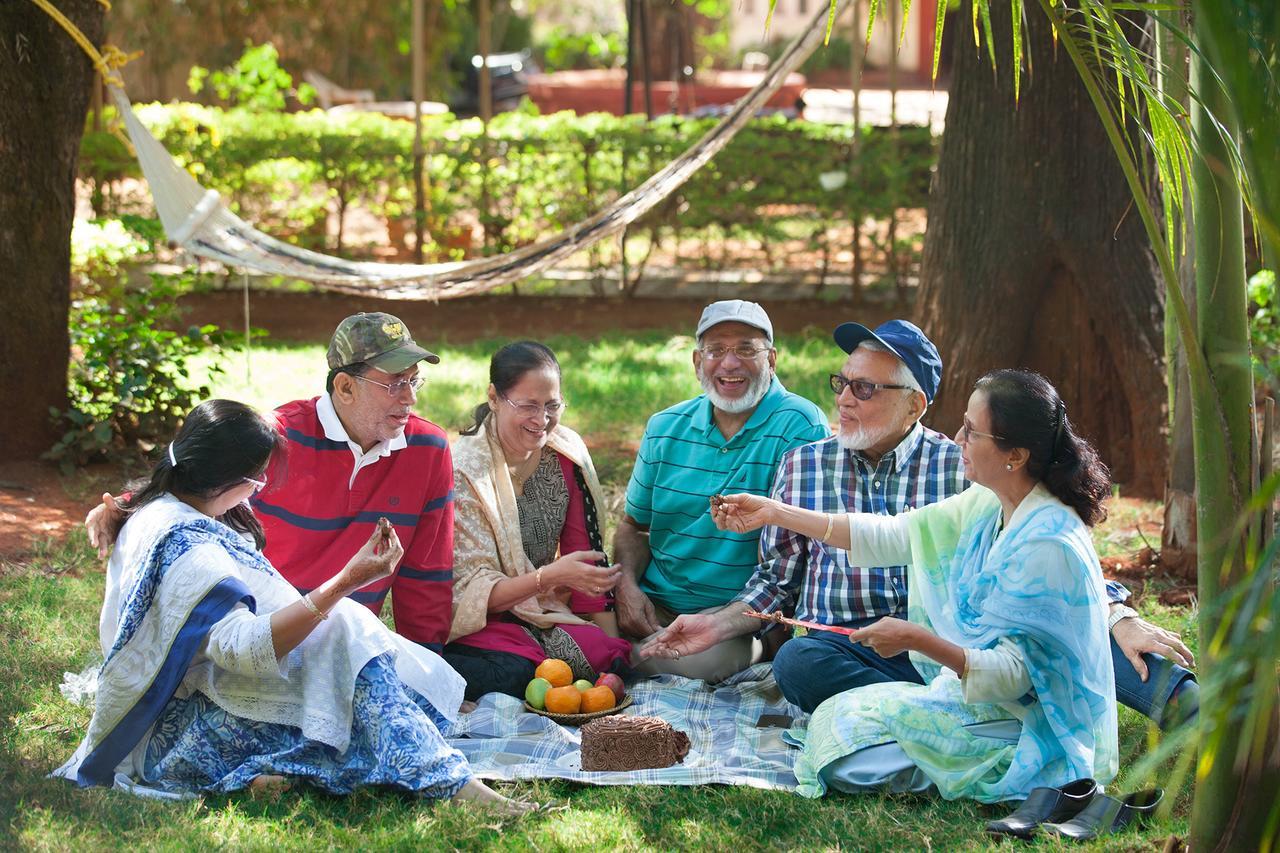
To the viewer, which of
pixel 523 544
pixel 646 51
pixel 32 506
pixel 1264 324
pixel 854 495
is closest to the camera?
pixel 854 495

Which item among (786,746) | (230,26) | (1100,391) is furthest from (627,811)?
(230,26)

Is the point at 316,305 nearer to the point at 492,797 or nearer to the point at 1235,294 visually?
the point at 492,797

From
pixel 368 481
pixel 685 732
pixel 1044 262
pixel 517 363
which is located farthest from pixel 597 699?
pixel 1044 262

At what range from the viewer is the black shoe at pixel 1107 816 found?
10.8 feet

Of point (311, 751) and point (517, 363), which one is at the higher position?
point (517, 363)

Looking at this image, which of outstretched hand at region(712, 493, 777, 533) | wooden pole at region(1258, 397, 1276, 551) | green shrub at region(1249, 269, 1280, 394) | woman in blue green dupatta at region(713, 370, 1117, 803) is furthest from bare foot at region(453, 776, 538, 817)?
green shrub at region(1249, 269, 1280, 394)

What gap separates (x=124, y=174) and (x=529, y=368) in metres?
7.57

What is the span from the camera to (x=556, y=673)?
4.27 metres

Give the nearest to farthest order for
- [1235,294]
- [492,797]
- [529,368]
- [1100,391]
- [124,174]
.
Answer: [1235,294] → [492,797] → [529,368] → [1100,391] → [124,174]

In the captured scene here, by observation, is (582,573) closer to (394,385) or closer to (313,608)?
(394,385)

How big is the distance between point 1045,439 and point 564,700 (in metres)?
1.58

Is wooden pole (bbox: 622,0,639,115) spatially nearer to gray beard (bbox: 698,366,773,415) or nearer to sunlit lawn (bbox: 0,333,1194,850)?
gray beard (bbox: 698,366,773,415)

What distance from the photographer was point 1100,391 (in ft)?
21.6

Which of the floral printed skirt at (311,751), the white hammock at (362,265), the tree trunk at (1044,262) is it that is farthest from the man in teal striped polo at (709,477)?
the white hammock at (362,265)
